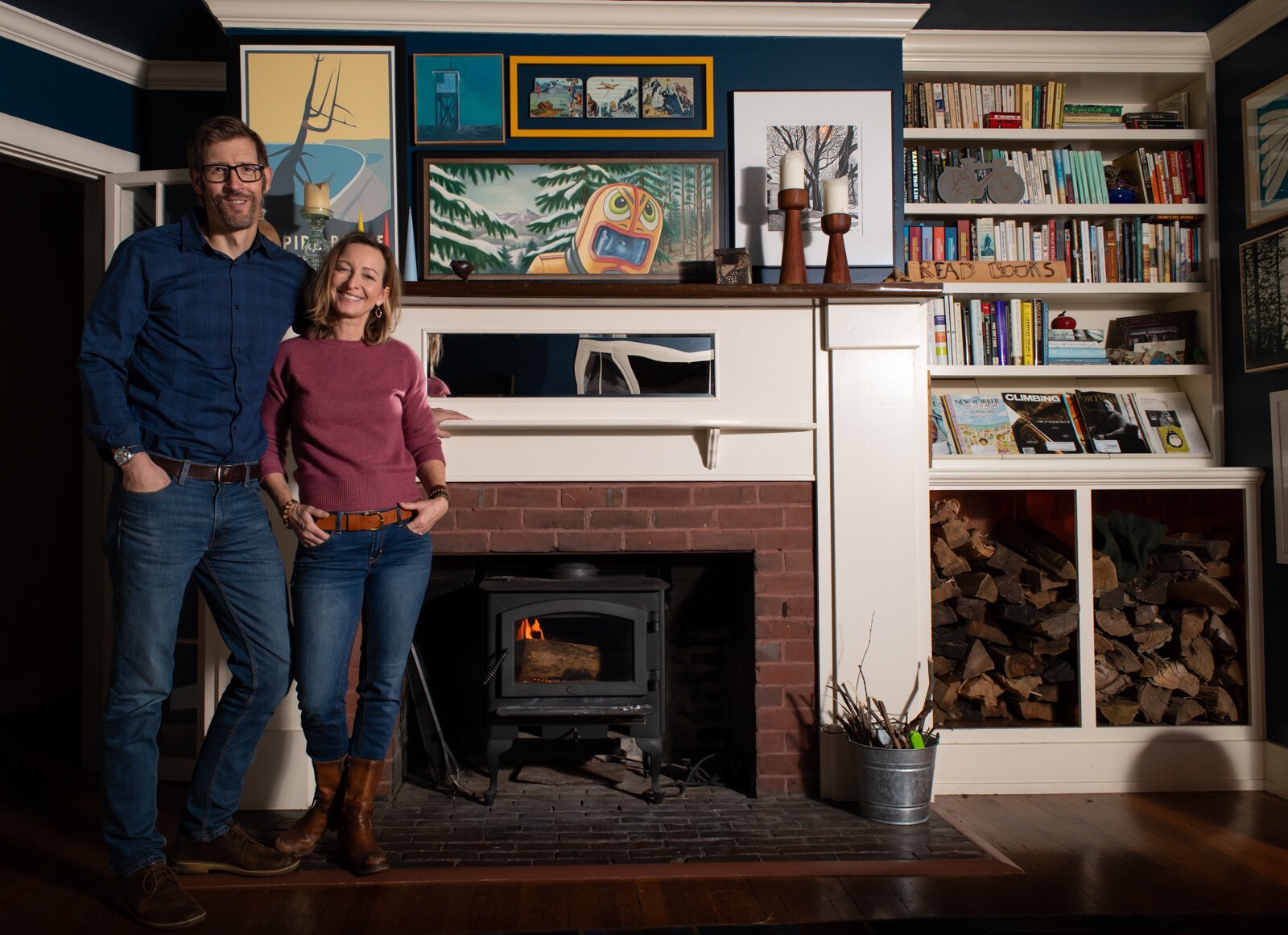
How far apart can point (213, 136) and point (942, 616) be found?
2336mm

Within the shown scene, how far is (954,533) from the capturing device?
114 inches

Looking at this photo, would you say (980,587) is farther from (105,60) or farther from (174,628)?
(105,60)

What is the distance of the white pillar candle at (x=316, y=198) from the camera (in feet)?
8.44

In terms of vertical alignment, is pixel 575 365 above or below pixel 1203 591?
above

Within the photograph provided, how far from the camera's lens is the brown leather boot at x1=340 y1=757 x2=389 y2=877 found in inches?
84.1

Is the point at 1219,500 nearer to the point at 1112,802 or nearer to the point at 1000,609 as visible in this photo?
the point at 1000,609

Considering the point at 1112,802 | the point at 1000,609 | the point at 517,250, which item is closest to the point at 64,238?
the point at 517,250

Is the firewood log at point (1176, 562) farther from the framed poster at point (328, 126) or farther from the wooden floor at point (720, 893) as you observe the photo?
the framed poster at point (328, 126)

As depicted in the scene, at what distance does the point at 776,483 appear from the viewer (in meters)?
2.72

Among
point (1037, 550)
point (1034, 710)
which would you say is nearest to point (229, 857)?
point (1034, 710)

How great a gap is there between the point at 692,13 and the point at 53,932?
9.32 feet

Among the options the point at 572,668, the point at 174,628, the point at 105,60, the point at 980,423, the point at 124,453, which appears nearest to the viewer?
the point at 124,453

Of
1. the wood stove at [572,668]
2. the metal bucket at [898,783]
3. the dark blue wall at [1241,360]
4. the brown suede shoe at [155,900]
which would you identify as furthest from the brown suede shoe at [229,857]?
the dark blue wall at [1241,360]

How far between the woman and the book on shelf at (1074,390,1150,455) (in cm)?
222
